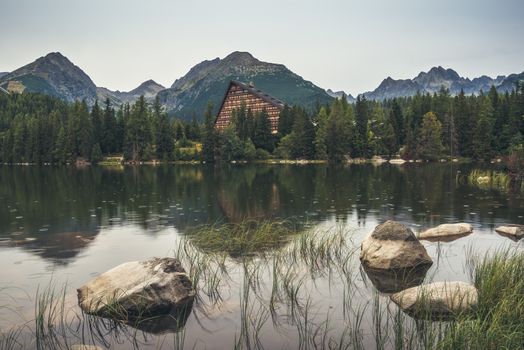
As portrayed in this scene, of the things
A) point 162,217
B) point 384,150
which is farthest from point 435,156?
point 162,217

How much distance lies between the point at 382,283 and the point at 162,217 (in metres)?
22.1

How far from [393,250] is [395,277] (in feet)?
5.49

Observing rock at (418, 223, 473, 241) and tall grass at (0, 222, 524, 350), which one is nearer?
tall grass at (0, 222, 524, 350)

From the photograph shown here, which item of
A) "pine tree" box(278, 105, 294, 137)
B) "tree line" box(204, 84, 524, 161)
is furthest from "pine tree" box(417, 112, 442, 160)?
"pine tree" box(278, 105, 294, 137)

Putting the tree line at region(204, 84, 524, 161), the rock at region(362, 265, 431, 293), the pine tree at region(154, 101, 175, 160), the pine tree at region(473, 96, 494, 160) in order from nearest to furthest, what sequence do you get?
the rock at region(362, 265, 431, 293) → the pine tree at region(473, 96, 494, 160) → the tree line at region(204, 84, 524, 161) → the pine tree at region(154, 101, 175, 160)

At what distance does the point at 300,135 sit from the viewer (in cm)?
14238

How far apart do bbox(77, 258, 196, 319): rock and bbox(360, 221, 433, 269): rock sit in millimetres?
8053

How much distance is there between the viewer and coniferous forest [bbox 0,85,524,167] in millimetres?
135875

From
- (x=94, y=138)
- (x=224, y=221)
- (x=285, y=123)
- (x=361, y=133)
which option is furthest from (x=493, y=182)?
(x=94, y=138)

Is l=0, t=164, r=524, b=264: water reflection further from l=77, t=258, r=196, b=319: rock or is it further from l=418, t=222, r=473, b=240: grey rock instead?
l=77, t=258, r=196, b=319: rock

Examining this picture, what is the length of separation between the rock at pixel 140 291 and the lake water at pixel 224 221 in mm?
731

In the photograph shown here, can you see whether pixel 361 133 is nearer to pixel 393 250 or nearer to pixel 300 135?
pixel 300 135

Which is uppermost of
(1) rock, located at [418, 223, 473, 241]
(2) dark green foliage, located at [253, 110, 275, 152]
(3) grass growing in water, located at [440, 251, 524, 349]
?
(2) dark green foliage, located at [253, 110, 275, 152]

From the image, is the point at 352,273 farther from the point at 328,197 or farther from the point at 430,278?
the point at 328,197
